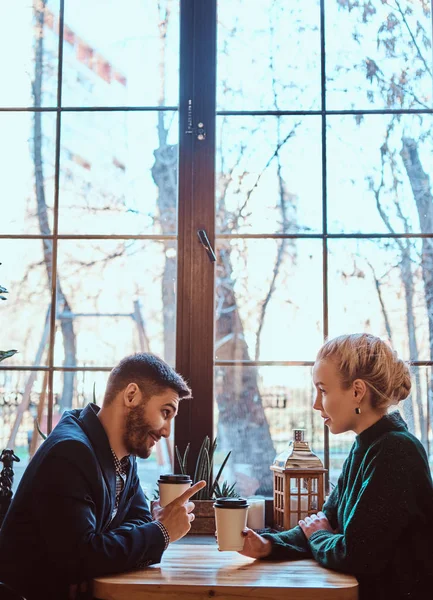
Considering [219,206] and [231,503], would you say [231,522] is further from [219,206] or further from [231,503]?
[219,206]

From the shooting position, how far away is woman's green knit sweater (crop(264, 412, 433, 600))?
1.94 m

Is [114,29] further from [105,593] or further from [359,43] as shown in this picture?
[105,593]

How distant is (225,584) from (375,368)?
70cm

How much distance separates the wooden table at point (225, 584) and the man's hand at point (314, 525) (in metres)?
0.19

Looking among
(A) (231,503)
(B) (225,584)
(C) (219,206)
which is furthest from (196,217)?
(B) (225,584)

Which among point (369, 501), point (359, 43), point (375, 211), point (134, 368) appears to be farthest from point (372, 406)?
point (359, 43)

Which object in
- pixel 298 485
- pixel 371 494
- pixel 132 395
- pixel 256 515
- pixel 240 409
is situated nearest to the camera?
pixel 371 494

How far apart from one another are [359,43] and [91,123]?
3.61 feet

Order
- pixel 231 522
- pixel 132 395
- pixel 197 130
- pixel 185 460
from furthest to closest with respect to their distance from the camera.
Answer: pixel 197 130
pixel 185 460
pixel 132 395
pixel 231 522

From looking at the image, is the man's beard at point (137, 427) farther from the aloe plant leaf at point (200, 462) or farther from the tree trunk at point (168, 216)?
the tree trunk at point (168, 216)

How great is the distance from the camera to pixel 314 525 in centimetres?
227

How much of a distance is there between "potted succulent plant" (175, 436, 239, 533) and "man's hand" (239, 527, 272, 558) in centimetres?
52

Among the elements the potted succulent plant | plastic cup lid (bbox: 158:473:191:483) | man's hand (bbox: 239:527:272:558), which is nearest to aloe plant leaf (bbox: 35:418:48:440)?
the potted succulent plant

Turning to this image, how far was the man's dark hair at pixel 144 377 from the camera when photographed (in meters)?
2.25
